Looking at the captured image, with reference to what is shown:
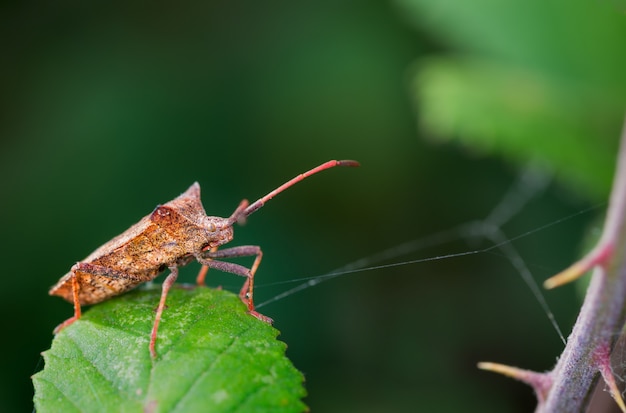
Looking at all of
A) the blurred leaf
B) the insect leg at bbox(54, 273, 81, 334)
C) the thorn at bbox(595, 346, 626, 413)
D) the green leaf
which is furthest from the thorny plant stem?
the blurred leaf

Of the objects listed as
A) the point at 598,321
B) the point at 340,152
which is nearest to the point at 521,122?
the point at 340,152

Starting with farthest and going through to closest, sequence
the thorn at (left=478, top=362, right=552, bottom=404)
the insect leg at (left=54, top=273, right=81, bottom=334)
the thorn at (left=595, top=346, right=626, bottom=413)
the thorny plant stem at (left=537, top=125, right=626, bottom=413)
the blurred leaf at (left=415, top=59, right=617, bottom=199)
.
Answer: the blurred leaf at (left=415, top=59, right=617, bottom=199), the insect leg at (left=54, top=273, right=81, bottom=334), the thorn at (left=478, top=362, right=552, bottom=404), the thorn at (left=595, top=346, right=626, bottom=413), the thorny plant stem at (left=537, top=125, right=626, bottom=413)

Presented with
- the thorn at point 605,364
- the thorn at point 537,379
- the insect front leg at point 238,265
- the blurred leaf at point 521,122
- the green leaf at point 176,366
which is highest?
the blurred leaf at point 521,122

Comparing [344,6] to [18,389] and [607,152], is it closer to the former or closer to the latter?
[607,152]

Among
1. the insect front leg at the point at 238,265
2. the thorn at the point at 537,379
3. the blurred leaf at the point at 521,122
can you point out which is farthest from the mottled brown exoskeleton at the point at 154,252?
the blurred leaf at the point at 521,122

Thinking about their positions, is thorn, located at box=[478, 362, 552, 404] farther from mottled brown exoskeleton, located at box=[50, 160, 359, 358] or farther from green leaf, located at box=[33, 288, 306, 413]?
mottled brown exoskeleton, located at box=[50, 160, 359, 358]

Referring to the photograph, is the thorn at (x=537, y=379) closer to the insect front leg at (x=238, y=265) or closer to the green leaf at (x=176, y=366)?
the green leaf at (x=176, y=366)
